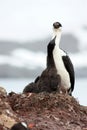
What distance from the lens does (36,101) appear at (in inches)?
629

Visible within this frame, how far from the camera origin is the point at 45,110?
15.8m

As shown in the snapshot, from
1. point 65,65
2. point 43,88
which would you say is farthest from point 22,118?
point 65,65

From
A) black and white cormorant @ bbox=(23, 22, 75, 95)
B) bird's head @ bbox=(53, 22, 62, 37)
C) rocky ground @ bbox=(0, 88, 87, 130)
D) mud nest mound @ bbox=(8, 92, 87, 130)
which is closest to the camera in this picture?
rocky ground @ bbox=(0, 88, 87, 130)

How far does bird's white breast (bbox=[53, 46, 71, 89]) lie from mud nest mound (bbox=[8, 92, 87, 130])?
2.06 m

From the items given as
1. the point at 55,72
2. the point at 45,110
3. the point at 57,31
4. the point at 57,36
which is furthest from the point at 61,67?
the point at 45,110

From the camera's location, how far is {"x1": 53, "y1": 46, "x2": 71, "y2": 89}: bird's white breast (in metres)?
A: 18.5

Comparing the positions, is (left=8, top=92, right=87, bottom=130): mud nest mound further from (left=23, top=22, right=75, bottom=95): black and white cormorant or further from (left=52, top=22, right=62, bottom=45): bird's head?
(left=52, top=22, right=62, bottom=45): bird's head

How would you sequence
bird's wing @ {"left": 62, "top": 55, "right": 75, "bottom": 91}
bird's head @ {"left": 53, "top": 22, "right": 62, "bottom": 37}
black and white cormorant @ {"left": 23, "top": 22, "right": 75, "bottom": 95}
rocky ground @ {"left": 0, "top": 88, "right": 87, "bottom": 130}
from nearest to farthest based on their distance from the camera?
rocky ground @ {"left": 0, "top": 88, "right": 87, "bottom": 130}, black and white cormorant @ {"left": 23, "top": 22, "right": 75, "bottom": 95}, bird's head @ {"left": 53, "top": 22, "right": 62, "bottom": 37}, bird's wing @ {"left": 62, "top": 55, "right": 75, "bottom": 91}

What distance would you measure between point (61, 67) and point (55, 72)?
70 cm

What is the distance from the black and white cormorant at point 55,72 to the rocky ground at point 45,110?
4.08 ft

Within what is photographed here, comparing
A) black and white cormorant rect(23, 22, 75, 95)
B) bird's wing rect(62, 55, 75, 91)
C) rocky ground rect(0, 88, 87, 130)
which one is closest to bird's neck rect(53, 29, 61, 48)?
black and white cormorant rect(23, 22, 75, 95)

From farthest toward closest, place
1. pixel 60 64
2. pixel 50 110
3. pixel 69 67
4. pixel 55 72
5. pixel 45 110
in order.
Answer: pixel 69 67 → pixel 60 64 → pixel 55 72 → pixel 50 110 → pixel 45 110

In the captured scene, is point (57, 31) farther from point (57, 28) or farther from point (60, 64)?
point (60, 64)

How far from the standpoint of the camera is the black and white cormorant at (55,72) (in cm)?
1780
